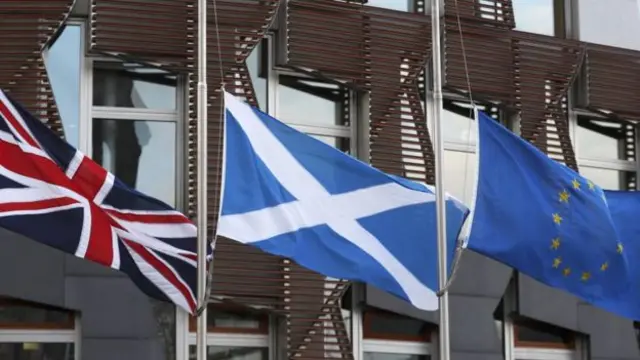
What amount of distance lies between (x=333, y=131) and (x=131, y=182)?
294 centimetres

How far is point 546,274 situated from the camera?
19969mm

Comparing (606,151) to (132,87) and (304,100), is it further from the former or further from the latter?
(132,87)

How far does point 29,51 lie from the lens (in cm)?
2162

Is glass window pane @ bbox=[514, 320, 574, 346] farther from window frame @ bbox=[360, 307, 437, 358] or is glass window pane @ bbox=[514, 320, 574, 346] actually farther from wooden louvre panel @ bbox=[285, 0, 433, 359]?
wooden louvre panel @ bbox=[285, 0, 433, 359]

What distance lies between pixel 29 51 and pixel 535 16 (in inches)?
306

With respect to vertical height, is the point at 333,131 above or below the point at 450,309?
above

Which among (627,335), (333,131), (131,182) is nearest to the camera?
(131,182)

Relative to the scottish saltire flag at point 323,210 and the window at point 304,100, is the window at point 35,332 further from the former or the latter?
the scottish saltire flag at point 323,210

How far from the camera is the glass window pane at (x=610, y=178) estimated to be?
84.9ft

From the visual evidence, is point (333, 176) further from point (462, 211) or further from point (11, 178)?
point (11, 178)

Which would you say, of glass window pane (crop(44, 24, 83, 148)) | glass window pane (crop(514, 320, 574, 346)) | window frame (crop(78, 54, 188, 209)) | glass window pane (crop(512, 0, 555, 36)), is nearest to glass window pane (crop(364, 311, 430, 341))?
glass window pane (crop(514, 320, 574, 346))

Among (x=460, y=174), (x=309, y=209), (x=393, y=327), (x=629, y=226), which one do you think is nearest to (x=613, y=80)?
(x=460, y=174)

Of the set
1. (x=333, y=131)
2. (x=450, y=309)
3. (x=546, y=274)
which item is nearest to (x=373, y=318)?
(x=450, y=309)

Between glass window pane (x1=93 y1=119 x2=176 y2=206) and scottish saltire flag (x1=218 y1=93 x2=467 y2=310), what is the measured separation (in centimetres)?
367
